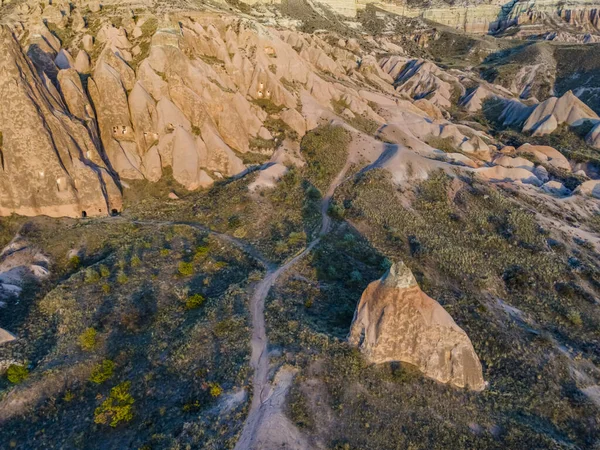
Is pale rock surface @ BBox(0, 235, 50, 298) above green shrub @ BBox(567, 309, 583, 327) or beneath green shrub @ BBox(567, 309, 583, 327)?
above

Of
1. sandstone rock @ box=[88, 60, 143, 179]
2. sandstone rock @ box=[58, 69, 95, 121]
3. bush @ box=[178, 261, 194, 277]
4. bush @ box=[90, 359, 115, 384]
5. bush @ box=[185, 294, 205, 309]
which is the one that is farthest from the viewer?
sandstone rock @ box=[88, 60, 143, 179]

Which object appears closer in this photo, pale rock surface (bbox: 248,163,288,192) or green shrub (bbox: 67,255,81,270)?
green shrub (bbox: 67,255,81,270)

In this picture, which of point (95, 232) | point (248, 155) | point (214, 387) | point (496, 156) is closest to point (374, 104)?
point (496, 156)

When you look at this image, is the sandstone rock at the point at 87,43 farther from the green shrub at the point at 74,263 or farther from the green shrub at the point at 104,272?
the green shrub at the point at 104,272

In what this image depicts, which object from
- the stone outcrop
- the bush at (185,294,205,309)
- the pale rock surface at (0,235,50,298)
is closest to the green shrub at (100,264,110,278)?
the pale rock surface at (0,235,50,298)

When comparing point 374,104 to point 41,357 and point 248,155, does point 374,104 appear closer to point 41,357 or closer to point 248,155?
point 248,155

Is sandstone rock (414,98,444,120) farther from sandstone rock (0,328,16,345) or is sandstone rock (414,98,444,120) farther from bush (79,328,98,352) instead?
sandstone rock (0,328,16,345)

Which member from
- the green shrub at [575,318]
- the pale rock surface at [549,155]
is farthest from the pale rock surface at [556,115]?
the green shrub at [575,318]
